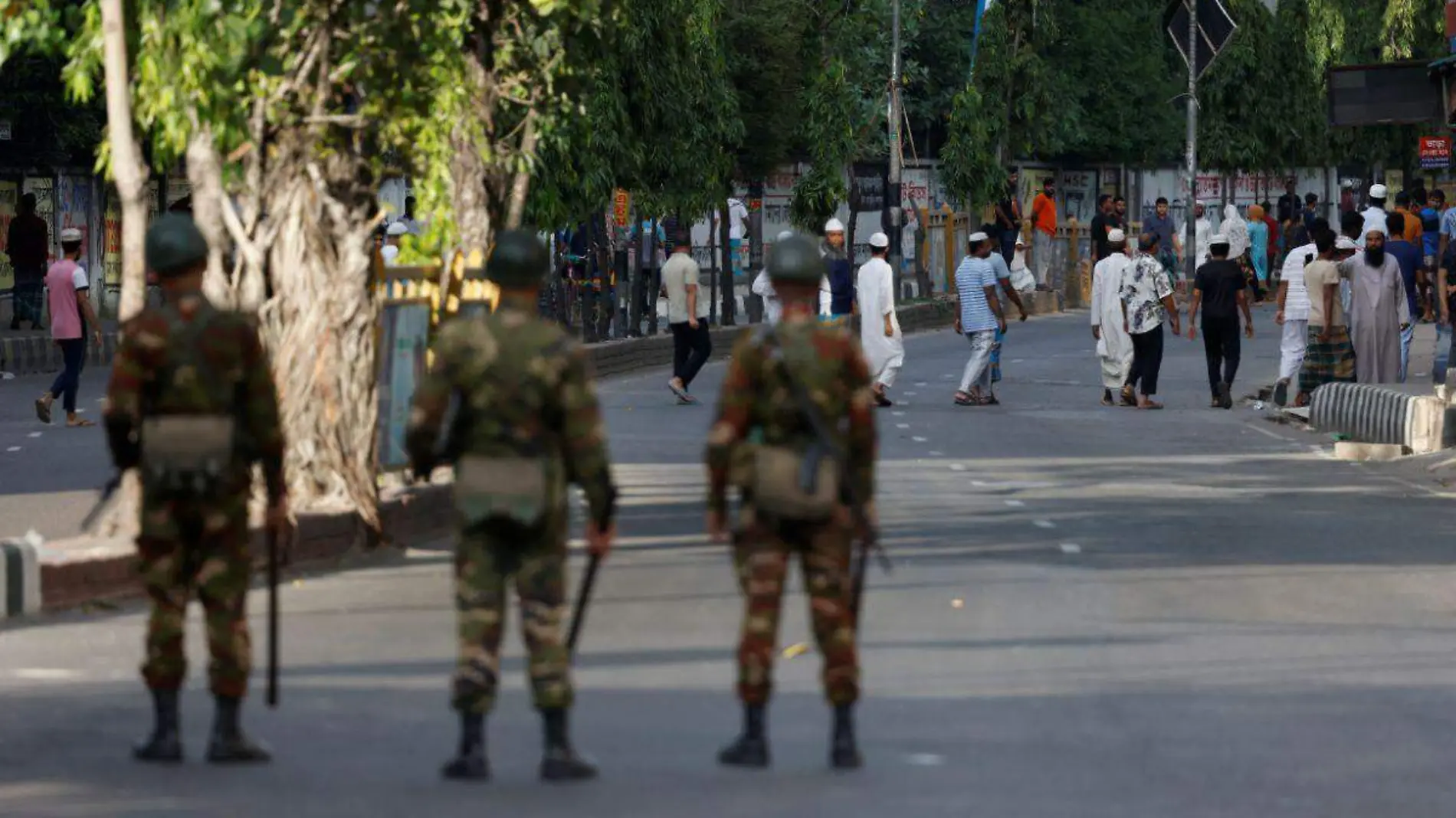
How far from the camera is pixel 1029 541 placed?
625 inches

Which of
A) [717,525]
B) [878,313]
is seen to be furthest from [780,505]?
[878,313]

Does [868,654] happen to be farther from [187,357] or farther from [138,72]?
[138,72]

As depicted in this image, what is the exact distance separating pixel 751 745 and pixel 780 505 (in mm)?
786

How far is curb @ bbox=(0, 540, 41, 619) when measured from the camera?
12.4 meters

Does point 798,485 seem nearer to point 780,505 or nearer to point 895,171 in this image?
point 780,505

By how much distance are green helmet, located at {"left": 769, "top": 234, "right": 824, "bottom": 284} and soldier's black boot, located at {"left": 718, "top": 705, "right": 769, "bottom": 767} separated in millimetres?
1329

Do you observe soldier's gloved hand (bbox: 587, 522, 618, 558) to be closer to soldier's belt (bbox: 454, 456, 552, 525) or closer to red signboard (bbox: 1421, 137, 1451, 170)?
soldier's belt (bbox: 454, 456, 552, 525)

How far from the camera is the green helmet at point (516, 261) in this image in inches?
327

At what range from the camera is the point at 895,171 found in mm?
46344

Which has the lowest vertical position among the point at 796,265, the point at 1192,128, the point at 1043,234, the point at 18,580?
the point at 18,580

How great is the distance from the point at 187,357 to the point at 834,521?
2.09 m

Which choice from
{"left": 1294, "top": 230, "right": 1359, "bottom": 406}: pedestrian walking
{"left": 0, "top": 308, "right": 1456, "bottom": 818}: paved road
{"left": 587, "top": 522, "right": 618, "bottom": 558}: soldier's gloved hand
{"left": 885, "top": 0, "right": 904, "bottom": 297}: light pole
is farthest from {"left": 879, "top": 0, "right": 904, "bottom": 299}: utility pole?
{"left": 587, "top": 522, "right": 618, "bottom": 558}: soldier's gloved hand

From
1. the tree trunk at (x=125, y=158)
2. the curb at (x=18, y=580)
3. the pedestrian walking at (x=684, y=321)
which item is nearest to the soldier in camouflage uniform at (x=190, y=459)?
the curb at (x=18, y=580)

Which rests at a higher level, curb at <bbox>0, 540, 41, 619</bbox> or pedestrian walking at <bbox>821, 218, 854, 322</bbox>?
pedestrian walking at <bbox>821, 218, 854, 322</bbox>
